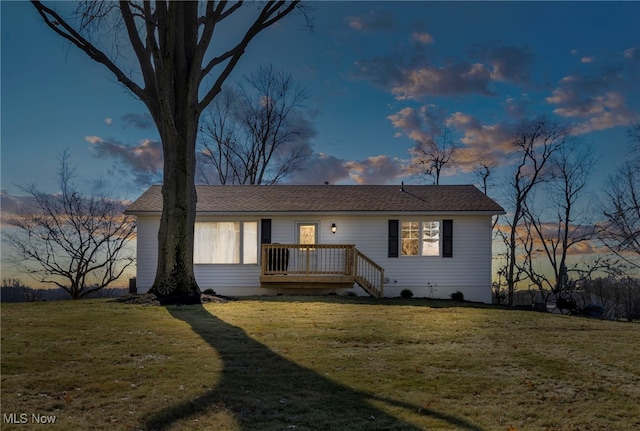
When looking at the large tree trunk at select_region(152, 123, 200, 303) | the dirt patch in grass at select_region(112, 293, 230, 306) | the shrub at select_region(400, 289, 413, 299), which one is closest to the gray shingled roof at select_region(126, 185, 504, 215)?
the shrub at select_region(400, 289, 413, 299)

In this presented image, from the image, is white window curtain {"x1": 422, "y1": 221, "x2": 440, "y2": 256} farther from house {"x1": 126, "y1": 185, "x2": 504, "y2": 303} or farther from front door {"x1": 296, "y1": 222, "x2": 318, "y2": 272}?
front door {"x1": 296, "y1": 222, "x2": 318, "y2": 272}

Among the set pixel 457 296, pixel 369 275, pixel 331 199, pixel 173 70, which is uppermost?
pixel 173 70

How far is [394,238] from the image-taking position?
18.7m

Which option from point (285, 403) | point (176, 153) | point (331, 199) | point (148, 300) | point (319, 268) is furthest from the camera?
point (331, 199)

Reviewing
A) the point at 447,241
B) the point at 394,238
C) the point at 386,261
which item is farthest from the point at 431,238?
the point at 386,261

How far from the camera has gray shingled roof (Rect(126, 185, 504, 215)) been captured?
60.8ft

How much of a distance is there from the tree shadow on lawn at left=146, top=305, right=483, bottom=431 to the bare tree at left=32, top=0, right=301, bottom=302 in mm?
6893

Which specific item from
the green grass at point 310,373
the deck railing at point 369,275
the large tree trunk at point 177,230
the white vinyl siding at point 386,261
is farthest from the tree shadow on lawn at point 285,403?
the white vinyl siding at point 386,261

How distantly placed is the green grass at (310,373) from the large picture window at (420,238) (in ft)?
22.5

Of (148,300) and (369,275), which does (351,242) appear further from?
(148,300)

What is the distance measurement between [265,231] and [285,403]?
13.1 m

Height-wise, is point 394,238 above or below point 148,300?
above

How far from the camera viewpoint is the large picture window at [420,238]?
18.7 meters

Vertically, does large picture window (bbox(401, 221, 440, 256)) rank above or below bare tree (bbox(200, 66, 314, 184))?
below
